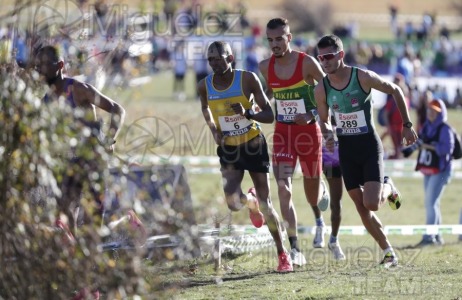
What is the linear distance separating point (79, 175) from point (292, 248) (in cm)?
426

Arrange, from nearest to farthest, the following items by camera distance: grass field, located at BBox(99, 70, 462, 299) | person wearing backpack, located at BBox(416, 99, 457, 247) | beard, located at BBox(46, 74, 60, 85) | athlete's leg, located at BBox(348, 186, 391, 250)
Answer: grass field, located at BBox(99, 70, 462, 299) < beard, located at BBox(46, 74, 60, 85) < athlete's leg, located at BBox(348, 186, 391, 250) < person wearing backpack, located at BBox(416, 99, 457, 247)

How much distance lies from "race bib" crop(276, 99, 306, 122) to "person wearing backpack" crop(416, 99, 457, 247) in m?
3.45

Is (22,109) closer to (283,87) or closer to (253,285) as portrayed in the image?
(253,285)

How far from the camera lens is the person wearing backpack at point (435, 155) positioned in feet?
45.0

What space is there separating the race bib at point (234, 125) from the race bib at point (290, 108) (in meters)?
0.44

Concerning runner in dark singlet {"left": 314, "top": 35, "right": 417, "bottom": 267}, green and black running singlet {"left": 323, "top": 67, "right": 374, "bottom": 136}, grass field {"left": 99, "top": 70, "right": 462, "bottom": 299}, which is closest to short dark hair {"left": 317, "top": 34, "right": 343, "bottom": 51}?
runner in dark singlet {"left": 314, "top": 35, "right": 417, "bottom": 267}

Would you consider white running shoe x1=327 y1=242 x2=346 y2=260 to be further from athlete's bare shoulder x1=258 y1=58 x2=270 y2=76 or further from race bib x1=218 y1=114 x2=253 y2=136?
athlete's bare shoulder x1=258 y1=58 x2=270 y2=76

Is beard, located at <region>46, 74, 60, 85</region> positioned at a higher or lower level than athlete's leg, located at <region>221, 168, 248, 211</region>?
higher

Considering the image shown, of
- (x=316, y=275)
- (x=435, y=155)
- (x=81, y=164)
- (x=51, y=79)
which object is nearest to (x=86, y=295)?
(x=81, y=164)

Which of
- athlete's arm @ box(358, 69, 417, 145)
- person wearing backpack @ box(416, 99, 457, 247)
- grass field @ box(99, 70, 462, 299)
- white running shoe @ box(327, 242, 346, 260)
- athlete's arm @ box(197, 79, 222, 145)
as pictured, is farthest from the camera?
person wearing backpack @ box(416, 99, 457, 247)

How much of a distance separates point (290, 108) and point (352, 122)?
41.3 inches

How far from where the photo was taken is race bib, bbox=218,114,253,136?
→ 10.5m

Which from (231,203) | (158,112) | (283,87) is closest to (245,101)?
(283,87)

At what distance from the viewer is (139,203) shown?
6539 mm
